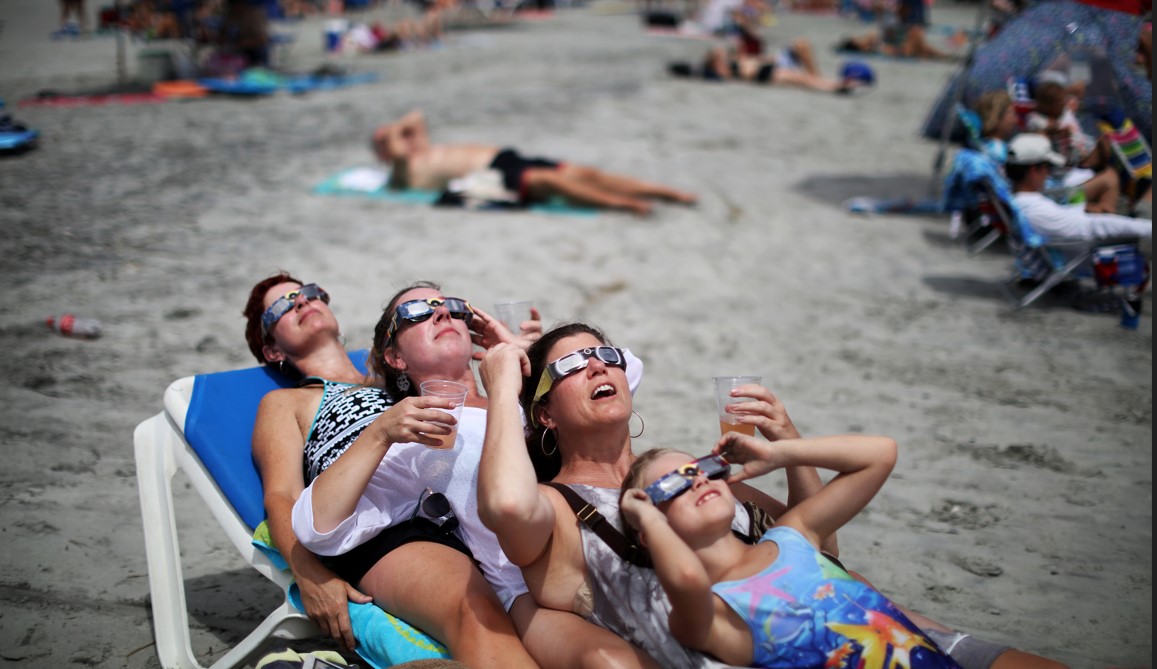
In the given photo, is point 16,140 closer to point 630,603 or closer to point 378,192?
point 378,192

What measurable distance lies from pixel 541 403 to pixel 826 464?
79 centimetres

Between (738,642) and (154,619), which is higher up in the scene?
(738,642)

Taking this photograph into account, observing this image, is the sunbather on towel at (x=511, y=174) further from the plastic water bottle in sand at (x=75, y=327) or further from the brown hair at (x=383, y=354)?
the brown hair at (x=383, y=354)

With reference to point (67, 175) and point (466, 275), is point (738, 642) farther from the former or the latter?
point (67, 175)

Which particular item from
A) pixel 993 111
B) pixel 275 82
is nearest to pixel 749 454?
→ pixel 993 111

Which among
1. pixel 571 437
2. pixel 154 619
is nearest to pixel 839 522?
pixel 571 437

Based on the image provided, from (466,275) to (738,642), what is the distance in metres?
4.81

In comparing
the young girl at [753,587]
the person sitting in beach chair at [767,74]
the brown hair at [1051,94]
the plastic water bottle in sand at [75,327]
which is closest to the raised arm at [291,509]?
the young girl at [753,587]

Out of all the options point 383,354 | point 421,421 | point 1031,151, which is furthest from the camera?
point 1031,151

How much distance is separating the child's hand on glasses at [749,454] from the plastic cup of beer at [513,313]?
1150mm

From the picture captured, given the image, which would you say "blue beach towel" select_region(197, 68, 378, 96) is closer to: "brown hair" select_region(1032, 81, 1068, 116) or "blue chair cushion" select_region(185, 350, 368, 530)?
"brown hair" select_region(1032, 81, 1068, 116)

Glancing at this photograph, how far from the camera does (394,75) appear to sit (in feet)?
49.1

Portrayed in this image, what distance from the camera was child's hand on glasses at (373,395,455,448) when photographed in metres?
2.39

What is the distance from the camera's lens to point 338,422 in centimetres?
301
